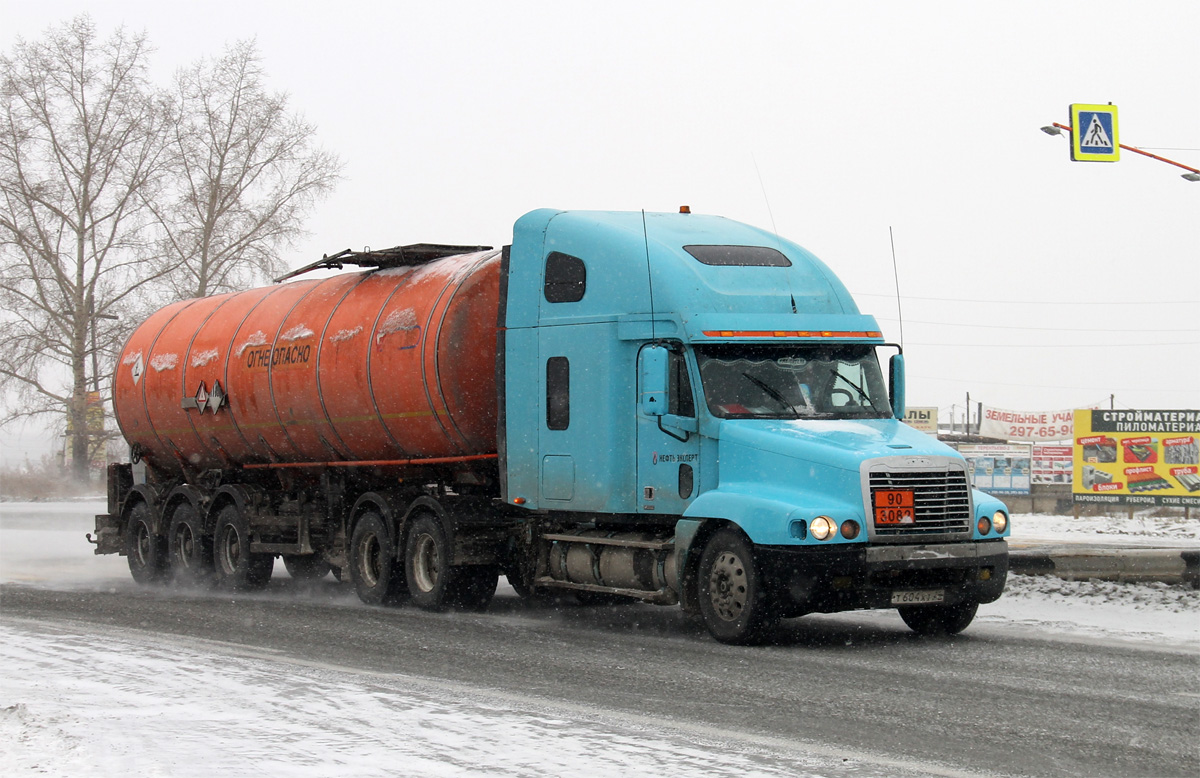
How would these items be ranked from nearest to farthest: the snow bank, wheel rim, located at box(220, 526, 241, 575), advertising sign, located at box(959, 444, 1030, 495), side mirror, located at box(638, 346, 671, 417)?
the snow bank
side mirror, located at box(638, 346, 671, 417)
wheel rim, located at box(220, 526, 241, 575)
advertising sign, located at box(959, 444, 1030, 495)

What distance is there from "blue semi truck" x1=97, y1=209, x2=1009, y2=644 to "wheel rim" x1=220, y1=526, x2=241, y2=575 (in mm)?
1439

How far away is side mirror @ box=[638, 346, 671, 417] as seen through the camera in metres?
11.5

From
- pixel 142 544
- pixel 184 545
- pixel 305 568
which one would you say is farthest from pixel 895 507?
pixel 142 544

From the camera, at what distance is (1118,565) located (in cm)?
1451

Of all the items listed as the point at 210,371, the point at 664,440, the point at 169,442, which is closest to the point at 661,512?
the point at 664,440

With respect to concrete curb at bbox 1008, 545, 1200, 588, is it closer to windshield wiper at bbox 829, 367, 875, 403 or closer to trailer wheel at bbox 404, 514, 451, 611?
windshield wiper at bbox 829, 367, 875, 403

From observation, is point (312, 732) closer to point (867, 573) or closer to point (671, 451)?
point (867, 573)

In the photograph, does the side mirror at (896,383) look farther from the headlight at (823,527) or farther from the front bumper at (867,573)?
the headlight at (823,527)

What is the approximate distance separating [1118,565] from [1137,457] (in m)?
30.6

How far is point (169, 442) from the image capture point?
1917 centimetres

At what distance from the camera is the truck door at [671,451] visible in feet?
38.7

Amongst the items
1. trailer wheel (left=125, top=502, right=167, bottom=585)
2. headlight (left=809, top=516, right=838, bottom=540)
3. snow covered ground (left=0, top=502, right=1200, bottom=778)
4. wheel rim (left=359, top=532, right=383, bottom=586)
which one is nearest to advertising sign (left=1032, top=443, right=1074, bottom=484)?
trailer wheel (left=125, top=502, right=167, bottom=585)

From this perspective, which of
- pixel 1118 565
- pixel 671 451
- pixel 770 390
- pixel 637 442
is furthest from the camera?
pixel 1118 565

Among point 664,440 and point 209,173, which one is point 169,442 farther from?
point 209,173
